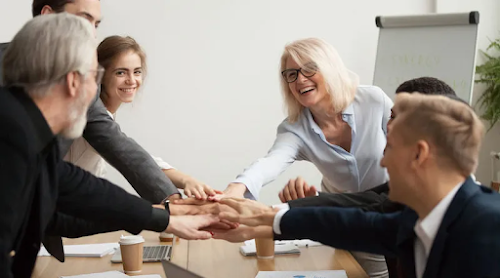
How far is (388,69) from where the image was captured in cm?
530

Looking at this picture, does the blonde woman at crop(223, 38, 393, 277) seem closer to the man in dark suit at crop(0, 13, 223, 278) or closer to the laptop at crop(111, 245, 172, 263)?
the laptop at crop(111, 245, 172, 263)

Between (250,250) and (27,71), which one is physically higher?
(27,71)

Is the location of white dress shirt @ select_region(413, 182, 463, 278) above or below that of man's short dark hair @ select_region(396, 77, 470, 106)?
below

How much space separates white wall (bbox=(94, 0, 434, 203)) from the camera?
573 cm

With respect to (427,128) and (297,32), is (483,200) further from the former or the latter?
(297,32)

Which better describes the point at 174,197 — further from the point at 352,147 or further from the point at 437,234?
the point at 437,234

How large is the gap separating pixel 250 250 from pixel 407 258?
958 mm

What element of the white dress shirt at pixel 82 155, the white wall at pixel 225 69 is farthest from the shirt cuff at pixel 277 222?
the white wall at pixel 225 69

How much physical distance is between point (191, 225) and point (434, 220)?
101cm

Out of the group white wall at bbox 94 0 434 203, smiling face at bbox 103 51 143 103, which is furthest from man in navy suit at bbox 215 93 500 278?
white wall at bbox 94 0 434 203

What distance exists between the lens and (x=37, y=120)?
1.56 m

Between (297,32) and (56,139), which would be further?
(297,32)

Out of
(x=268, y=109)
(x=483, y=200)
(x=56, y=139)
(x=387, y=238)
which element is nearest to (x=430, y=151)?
(x=483, y=200)

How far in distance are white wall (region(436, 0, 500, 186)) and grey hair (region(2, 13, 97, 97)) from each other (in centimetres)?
475
